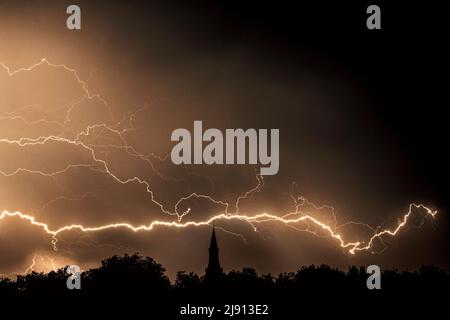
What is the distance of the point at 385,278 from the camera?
6469cm

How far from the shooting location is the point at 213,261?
6022cm

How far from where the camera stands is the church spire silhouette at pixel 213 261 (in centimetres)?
5928

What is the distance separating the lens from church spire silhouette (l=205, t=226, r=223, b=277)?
59.3m

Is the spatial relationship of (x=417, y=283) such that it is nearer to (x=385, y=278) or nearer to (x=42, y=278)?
(x=385, y=278)
